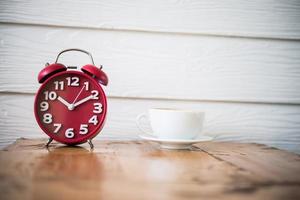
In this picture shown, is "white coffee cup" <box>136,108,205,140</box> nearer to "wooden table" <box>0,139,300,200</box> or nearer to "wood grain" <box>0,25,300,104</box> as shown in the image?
"wooden table" <box>0,139,300,200</box>

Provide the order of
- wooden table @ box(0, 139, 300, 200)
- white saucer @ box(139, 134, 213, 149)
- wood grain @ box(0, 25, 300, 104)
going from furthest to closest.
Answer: wood grain @ box(0, 25, 300, 104), white saucer @ box(139, 134, 213, 149), wooden table @ box(0, 139, 300, 200)

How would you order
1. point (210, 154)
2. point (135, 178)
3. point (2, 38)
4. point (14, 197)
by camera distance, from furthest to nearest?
point (2, 38) → point (210, 154) → point (135, 178) → point (14, 197)

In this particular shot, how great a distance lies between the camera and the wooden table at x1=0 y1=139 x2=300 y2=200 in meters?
0.50

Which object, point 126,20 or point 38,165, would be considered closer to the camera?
point 38,165

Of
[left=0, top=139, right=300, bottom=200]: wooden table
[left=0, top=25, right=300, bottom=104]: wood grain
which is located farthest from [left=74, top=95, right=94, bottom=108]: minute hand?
[left=0, top=25, right=300, bottom=104]: wood grain

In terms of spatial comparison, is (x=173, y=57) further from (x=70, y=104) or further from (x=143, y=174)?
(x=143, y=174)

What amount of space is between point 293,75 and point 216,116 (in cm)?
33

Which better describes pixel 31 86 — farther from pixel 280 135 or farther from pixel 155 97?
pixel 280 135

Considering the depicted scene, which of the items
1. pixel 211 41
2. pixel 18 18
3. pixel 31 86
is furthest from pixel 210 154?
pixel 18 18

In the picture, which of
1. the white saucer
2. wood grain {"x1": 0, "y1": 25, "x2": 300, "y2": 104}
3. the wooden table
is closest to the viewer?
the wooden table

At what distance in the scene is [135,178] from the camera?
1.95 ft

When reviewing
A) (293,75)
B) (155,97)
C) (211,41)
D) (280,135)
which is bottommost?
(280,135)

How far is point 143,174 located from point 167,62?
0.68 metres

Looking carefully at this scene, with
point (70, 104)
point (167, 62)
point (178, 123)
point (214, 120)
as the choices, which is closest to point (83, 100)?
point (70, 104)
